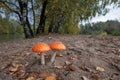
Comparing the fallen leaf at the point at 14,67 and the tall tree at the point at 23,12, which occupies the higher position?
the tall tree at the point at 23,12

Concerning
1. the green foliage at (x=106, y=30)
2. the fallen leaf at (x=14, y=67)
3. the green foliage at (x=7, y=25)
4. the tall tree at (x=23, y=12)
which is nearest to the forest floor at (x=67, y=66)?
the fallen leaf at (x=14, y=67)

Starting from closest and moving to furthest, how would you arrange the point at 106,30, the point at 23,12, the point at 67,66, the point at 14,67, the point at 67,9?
the point at 67,66
the point at 14,67
the point at 23,12
the point at 67,9
the point at 106,30

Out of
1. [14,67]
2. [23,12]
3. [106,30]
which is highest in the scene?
[23,12]

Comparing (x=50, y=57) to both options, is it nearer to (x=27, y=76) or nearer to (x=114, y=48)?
→ (x=27, y=76)

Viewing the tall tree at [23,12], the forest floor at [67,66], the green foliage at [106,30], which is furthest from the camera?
the green foliage at [106,30]

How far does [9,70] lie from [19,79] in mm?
430

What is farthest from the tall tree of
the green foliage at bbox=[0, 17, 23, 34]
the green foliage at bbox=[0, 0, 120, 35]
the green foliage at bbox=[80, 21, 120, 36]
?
the green foliage at bbox=[0, 17, 23, 34]

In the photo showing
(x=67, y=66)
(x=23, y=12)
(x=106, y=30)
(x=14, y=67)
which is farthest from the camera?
(x=106, y=30)

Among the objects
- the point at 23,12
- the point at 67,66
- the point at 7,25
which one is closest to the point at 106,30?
the point at 7,25

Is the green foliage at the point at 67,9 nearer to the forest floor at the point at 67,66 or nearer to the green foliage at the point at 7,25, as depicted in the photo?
the forest floor at the point at 67,66

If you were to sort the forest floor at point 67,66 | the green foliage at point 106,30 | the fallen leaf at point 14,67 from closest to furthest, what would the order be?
the forest floor at point 67,66 → the fallen leaf at point 14,67 → the green foliage at point 106,30

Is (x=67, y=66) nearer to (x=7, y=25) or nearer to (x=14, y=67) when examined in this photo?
(x=14, y=67)

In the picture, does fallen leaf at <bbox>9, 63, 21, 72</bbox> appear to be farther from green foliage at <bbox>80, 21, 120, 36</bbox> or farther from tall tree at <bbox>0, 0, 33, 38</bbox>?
green foliage at <bbox>80, 21, 120, 36</bbox>

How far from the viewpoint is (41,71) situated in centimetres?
444
